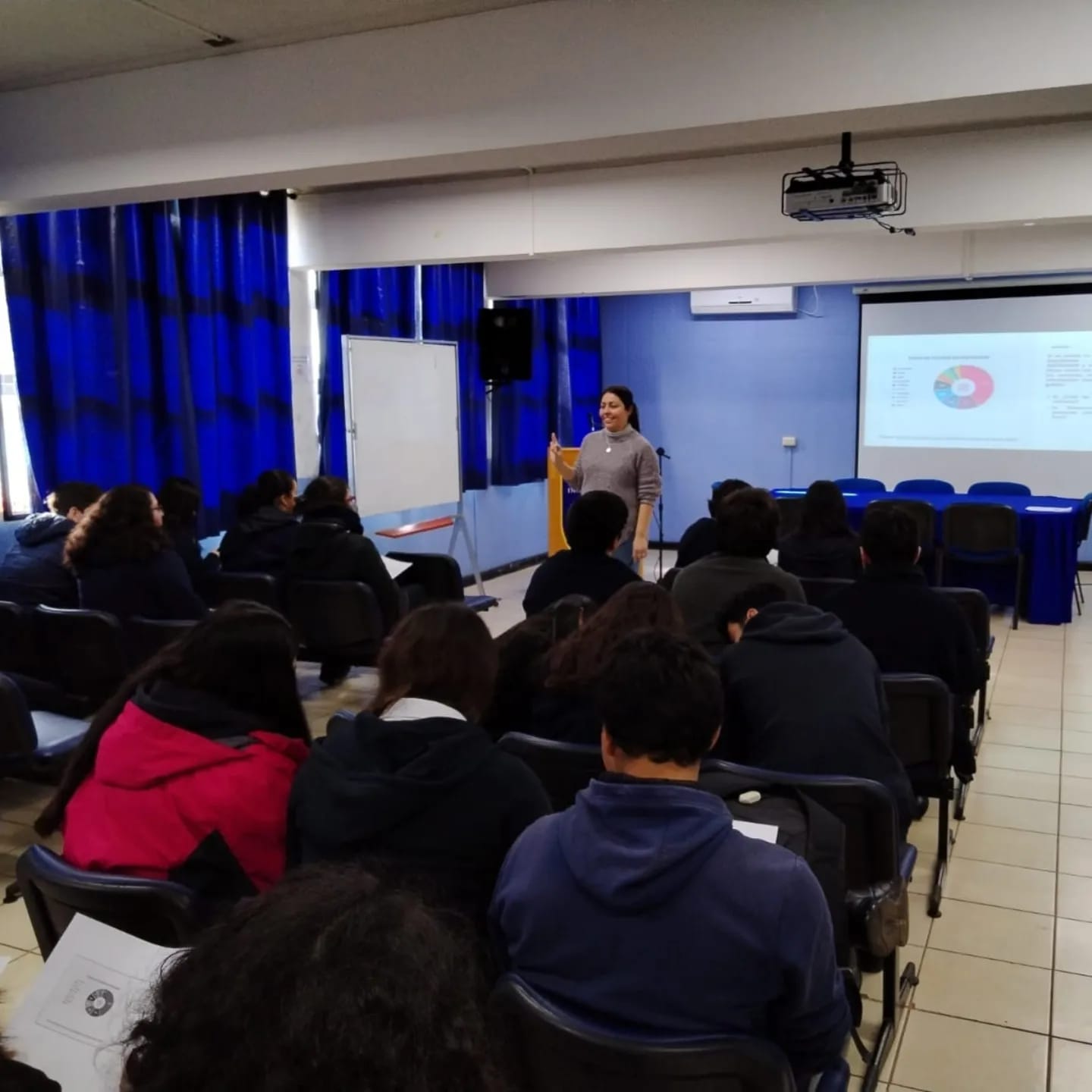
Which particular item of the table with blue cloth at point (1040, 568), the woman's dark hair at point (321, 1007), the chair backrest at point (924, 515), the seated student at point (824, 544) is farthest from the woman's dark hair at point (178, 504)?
the table with blue cloth at point (1040, 568)

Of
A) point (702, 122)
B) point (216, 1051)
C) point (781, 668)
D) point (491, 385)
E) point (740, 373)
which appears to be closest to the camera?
point (216, 1051)

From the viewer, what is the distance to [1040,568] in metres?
6.68

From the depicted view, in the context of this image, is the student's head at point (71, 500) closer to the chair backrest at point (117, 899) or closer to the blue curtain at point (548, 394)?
the chair backrest at point (117, 899)

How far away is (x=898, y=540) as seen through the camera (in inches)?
120

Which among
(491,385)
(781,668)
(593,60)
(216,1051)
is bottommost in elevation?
(781,668)

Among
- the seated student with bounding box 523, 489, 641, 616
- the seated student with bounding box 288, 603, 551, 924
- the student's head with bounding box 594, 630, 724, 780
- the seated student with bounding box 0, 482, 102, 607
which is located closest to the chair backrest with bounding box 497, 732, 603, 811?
the seated student with bounding box 288, 603, 551, 924

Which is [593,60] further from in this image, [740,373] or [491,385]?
[740,373]

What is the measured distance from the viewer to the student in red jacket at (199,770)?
171 centimetres

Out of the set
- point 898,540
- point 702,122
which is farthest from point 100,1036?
point 702,122

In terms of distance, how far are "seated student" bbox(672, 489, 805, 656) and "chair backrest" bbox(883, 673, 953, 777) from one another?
0.45m

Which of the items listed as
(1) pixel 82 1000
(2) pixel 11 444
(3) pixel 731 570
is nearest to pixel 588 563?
(3) pixel 731 570

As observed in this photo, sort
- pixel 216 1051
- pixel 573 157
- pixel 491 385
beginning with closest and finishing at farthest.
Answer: pixel 216 1051 < pixel 573 157 < pixel 491 385

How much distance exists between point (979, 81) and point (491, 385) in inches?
212

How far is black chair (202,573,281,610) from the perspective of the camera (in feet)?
14.6
